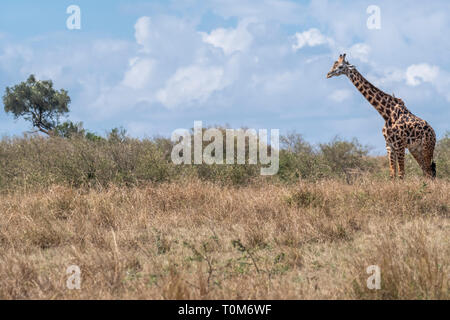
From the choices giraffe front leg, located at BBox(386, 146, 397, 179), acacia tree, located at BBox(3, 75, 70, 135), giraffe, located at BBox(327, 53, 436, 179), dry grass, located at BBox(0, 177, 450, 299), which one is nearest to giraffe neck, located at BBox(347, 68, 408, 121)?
giraffe, located at BBox(327, 53, 436, 179)

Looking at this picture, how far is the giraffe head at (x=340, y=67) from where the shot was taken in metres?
13.0

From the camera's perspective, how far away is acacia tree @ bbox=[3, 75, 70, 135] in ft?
115

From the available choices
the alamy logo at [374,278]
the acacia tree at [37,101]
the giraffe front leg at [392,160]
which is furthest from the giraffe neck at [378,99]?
the acacia tree at [37,101]

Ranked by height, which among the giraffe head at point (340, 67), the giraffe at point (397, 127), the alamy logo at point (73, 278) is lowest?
the alamy logo at point (73, 278)

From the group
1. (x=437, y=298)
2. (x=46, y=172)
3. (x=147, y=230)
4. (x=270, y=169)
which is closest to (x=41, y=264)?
(x=147, y=230)

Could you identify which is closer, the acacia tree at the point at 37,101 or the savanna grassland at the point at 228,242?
the savanna grassland at the point at 228,242

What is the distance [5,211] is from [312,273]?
6.81 metres

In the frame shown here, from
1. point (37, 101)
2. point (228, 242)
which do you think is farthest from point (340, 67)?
point (37, 101)

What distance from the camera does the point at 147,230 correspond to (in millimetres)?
7734

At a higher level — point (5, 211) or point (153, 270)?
point (5, 211)

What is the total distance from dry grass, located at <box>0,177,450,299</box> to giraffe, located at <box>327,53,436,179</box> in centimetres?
244

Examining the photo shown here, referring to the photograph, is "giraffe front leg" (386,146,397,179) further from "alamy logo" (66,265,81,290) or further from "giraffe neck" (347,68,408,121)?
"alamy logo" (66,265,81,290)

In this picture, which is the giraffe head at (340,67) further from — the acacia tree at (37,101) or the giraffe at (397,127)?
the acacia tree at (37,101)

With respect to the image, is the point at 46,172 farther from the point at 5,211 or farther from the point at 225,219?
the point at 225,219
